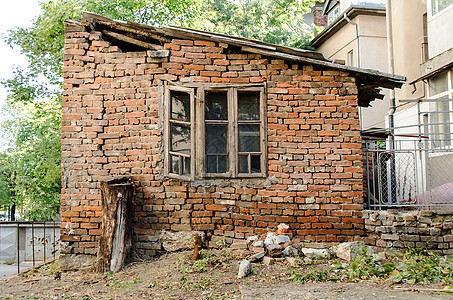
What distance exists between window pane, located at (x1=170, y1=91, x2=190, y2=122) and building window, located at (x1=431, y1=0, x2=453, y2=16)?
7.22m

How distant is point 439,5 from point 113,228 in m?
9.42

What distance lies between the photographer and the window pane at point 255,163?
20.6 ft

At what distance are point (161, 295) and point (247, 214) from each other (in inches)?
78.6

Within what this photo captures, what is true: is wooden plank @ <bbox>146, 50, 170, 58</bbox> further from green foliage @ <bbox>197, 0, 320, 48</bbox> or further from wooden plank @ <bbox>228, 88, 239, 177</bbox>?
green foliage @ <bbox>197, 0, 320, 48</bbox>

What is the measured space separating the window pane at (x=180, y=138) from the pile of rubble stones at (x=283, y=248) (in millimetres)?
1789

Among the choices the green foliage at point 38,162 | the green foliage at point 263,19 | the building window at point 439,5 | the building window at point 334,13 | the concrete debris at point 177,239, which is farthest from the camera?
the green foliage at point 263,19

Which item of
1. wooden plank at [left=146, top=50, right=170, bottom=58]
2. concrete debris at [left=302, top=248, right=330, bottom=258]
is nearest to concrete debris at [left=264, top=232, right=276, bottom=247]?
concrete debris at [left=302, top=248, right=330, bottom=258]

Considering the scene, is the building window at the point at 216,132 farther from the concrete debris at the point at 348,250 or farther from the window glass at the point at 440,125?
the window glass at the point at 440,125

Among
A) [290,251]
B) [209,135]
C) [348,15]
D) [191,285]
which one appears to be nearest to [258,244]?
[290,251]

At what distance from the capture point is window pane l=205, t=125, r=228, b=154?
6.33 meters

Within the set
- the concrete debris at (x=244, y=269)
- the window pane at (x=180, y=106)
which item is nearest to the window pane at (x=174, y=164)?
the window pane at (x=180, y=106)

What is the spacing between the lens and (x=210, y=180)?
6.25m

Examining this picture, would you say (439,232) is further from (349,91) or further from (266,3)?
(266,3)

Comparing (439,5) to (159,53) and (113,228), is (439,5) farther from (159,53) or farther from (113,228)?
(113,228)
